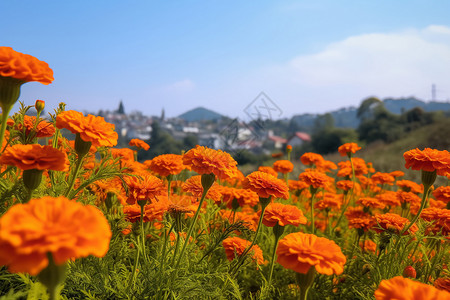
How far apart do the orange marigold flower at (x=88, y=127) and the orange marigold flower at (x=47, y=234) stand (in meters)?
0.51

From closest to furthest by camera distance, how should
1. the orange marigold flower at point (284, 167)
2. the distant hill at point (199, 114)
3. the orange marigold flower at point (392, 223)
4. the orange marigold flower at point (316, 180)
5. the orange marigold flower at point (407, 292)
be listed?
1. the orange marigold flower at point (407, 292)
2. the orange marigold flower at point (392, 223)
3. the orange marigold flower at point (316, 180)
4. the orange marigold flower at point (284, 167)
5. the distant hill at point (199, 114)

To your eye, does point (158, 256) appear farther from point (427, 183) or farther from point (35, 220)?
point (427, 183)

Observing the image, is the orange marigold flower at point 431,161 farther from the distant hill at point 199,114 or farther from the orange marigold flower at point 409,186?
the distant hill at point 199,114

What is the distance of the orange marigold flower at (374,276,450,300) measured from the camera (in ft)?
2.25

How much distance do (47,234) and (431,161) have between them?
1.58 meters

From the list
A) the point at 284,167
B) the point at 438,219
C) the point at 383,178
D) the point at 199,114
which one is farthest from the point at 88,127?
the point at 199,114

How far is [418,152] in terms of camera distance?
1538 mm

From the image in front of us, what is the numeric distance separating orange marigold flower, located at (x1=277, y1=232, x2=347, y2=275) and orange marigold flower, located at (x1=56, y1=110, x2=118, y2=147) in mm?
689

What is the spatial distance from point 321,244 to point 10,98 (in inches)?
42.5

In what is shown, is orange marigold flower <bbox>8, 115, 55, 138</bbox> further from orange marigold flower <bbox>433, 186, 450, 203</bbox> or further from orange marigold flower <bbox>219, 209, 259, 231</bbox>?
orange marigold flower <bbox>433, 186, 450, 203</bbox>

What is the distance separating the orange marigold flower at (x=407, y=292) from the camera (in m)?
0.68

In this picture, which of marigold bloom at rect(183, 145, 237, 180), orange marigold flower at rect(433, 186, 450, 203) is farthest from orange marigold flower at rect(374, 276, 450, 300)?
orange marigold flower at rect(433, 186, 450, 203)

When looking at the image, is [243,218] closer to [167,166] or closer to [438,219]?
[167,166]

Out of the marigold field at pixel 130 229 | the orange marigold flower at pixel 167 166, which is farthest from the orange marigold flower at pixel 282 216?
the orange marigold flower at pixel 167 166
